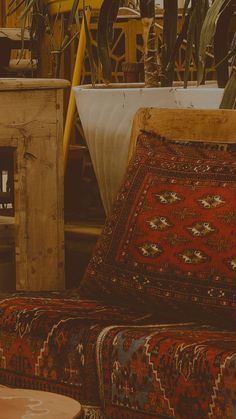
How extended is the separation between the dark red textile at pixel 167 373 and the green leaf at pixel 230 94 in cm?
70

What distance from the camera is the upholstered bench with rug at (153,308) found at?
5.52ft

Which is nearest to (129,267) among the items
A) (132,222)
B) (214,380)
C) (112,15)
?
(132,222)

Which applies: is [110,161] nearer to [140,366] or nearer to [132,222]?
[132,222]

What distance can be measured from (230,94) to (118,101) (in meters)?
0.42

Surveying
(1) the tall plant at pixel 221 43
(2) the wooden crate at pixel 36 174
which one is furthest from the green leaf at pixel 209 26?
(2) the wooden crate at pixel 36 174

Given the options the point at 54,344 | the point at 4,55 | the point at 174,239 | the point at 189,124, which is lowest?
the point at 54,344

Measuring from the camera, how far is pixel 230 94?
233cm

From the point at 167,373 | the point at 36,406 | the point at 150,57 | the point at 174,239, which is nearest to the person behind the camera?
the point at 36,406

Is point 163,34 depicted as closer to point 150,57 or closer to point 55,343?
point 150,57

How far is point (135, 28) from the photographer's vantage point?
3.42m

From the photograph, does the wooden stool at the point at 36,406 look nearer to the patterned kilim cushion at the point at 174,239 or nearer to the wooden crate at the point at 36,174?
the patterned kilim cushion at the point at 174,239

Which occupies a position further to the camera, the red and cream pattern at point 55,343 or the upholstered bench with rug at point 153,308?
the red and cream pattern at point 55,343

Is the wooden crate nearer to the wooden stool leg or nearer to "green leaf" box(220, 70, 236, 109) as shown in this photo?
the wooden stool leg

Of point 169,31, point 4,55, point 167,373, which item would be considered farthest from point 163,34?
point 167,373
